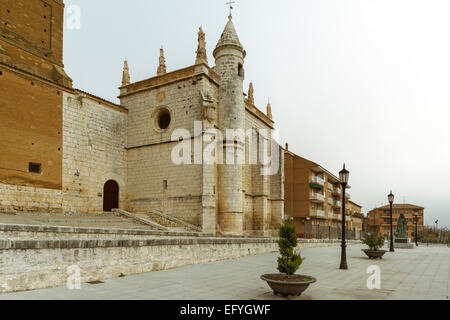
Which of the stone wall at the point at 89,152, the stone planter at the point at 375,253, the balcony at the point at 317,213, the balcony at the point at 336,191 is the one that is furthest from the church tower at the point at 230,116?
the balcony at the point at 336,191

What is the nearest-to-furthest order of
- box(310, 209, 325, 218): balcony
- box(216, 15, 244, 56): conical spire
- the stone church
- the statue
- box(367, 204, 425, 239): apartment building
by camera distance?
the stone church, box(216, 15, 244, 56): conical spire, the statue, box(310, 209, 325, 218): balcony, box(367, 204, 425, 239): apartment building

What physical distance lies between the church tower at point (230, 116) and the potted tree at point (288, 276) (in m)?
14.9

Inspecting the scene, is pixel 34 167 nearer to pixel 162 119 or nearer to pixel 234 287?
pixel 162 119

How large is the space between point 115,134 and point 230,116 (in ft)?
28.8

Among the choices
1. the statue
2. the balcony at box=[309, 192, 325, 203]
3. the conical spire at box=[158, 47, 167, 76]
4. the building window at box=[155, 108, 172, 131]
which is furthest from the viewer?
the balcony at box=[309, 192, 325, 203]

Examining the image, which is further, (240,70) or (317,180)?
(317,180)

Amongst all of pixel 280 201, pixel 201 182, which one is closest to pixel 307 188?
pixel 280 201

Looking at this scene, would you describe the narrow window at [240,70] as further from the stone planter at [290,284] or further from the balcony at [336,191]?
the balcony at [336,191]

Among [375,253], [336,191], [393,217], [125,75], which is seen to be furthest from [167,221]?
[393,217]

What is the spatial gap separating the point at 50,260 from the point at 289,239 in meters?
5.17

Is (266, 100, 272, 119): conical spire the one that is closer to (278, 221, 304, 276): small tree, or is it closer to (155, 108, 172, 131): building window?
(155, 108, 172, 131): building window

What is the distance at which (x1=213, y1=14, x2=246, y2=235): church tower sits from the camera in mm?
22125

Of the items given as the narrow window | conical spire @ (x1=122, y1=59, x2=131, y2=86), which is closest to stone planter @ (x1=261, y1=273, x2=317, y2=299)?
the narrow window

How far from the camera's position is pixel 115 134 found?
2403cm
